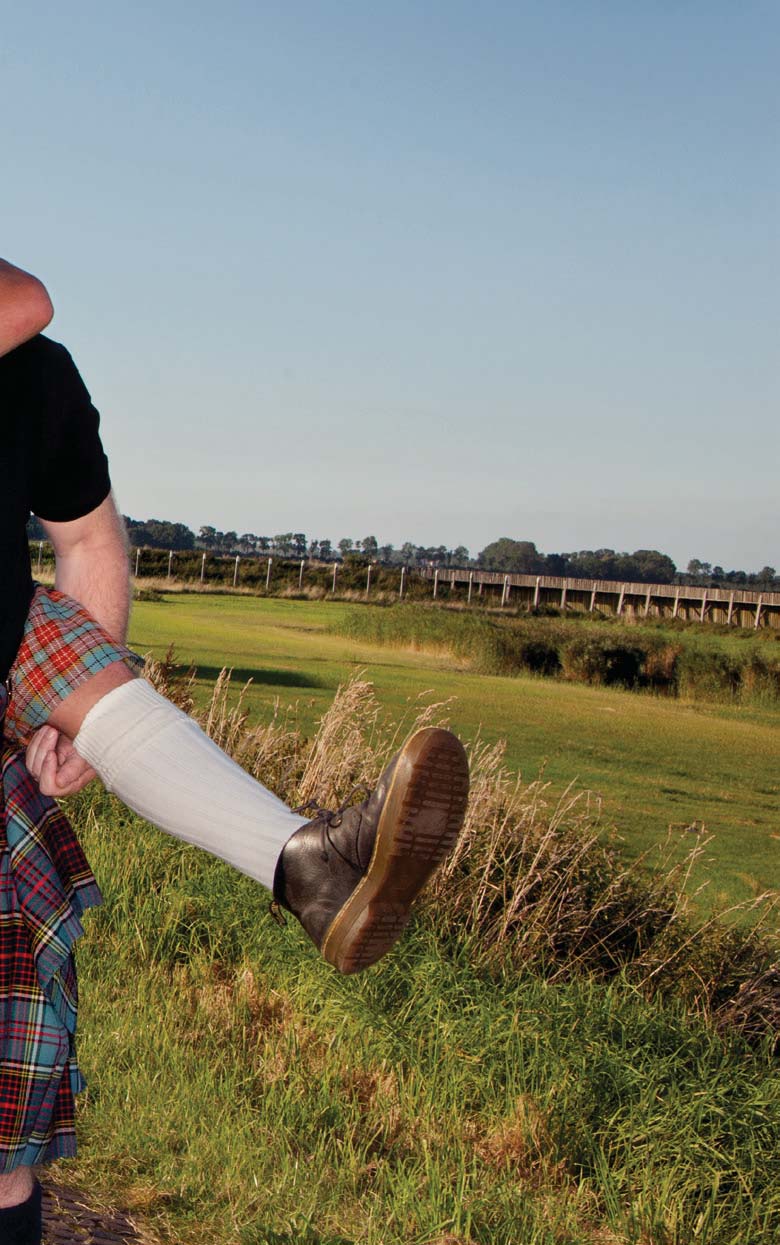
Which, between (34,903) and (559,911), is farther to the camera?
(559,911)

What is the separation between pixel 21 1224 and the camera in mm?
1954

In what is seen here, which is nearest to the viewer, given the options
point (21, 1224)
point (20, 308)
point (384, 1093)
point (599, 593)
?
point (20, 308)

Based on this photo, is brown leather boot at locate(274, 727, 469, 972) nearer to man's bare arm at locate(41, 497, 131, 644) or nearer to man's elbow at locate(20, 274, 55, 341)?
man's bare arm at locate(41, 497, 131, 644)

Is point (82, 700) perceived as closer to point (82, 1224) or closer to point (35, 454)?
point (35, 454)

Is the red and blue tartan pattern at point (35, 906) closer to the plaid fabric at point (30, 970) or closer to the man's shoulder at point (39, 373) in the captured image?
the plaid fabric at point (30, 970)

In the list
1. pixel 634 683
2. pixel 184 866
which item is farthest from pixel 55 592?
pixel 634 683

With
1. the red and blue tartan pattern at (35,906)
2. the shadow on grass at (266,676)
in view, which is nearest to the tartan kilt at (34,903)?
the red and blue tartan pattern at (35,906)

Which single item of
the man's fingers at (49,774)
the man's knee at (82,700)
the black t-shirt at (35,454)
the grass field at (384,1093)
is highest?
the black t-shirt at (35,454)

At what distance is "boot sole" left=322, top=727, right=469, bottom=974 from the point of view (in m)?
2.06

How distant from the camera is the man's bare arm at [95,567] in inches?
84.8

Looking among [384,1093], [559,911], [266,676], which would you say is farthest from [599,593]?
[384,1093]

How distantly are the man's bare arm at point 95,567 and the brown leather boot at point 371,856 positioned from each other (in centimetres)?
49

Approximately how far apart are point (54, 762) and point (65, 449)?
50 cm

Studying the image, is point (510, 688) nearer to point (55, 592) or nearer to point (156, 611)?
point (156, 611)
